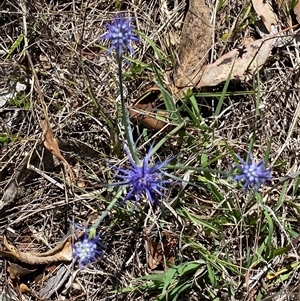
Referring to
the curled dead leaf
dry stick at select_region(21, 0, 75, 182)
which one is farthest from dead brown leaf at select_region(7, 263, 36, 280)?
the curled dead leaf

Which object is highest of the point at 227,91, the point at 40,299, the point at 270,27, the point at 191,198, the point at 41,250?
the point at 270,27

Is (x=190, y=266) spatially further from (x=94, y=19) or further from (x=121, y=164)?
(x=94, y=19)

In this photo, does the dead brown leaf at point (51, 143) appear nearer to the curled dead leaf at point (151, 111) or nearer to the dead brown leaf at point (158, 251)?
the curled dead leaf at point (151, 111)

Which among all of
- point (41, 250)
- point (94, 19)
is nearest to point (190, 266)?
point (41, 250)

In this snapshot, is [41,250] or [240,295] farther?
[41,250]

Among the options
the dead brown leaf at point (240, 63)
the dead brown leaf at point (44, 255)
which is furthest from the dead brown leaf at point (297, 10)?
the dead brown leaf at point (44, 255)

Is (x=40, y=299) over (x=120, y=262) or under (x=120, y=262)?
under
